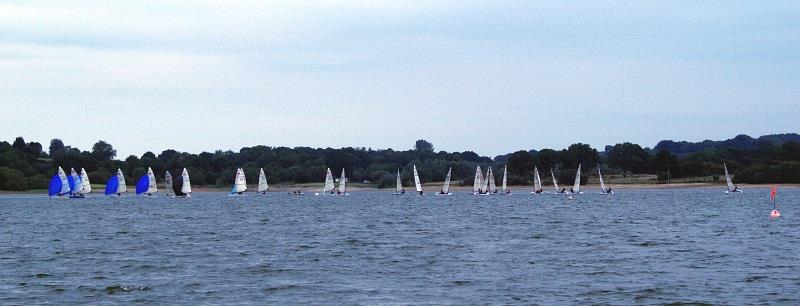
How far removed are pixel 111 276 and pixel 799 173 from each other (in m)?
177

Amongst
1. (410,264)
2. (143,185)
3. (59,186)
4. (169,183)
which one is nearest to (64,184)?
(59,186)

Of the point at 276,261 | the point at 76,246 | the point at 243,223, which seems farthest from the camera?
the point at 243,223

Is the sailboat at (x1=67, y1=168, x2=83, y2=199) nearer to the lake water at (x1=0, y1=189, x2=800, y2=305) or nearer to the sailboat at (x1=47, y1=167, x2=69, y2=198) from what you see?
the sailboat at (x1=47, y1=167, x2=69, y2=198)

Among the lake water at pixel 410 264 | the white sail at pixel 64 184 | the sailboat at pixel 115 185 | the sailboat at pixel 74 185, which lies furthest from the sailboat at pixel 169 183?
the lake water at pixel 410 264

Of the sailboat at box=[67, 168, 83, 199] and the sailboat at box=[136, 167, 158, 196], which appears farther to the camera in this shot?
the sailboat at box=[136, 167, 158, 196]

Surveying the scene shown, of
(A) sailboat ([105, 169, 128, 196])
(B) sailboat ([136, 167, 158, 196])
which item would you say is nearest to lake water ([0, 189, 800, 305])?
(B) sailboat ([136, 167, 158, 196])

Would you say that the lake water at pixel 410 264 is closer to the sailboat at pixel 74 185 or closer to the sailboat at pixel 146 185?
the sailboat at pixel 74 185

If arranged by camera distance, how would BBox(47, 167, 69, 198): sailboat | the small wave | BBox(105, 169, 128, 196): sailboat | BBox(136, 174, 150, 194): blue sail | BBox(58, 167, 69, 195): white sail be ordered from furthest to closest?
BBox(105, 169, 128, 196): sailboat → BBox(136, 174, 150, 194): blue sail → BBox(47, 167, 69, 198): sailboat → BBox(58, 167, 69, 195): white sail → the small wave

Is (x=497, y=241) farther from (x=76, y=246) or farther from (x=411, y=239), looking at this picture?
(x=76, y=246)

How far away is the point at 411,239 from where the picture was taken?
56969mm

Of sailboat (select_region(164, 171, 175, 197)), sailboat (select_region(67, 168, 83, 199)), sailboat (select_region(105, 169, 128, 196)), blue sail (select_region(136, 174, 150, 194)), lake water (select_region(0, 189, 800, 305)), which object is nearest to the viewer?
lake water (select_region(0, 189, 800, 305))

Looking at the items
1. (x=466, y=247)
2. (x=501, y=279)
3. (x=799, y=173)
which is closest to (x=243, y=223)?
(x=466, y=247)

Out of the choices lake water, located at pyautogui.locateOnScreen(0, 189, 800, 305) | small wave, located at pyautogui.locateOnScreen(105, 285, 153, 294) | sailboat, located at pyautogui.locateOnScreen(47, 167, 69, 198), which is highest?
sailboat, located at pyautogui.locateOnScreen(47, 167, 69, 198)

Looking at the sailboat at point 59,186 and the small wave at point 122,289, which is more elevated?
the sailboat at point 59,186
